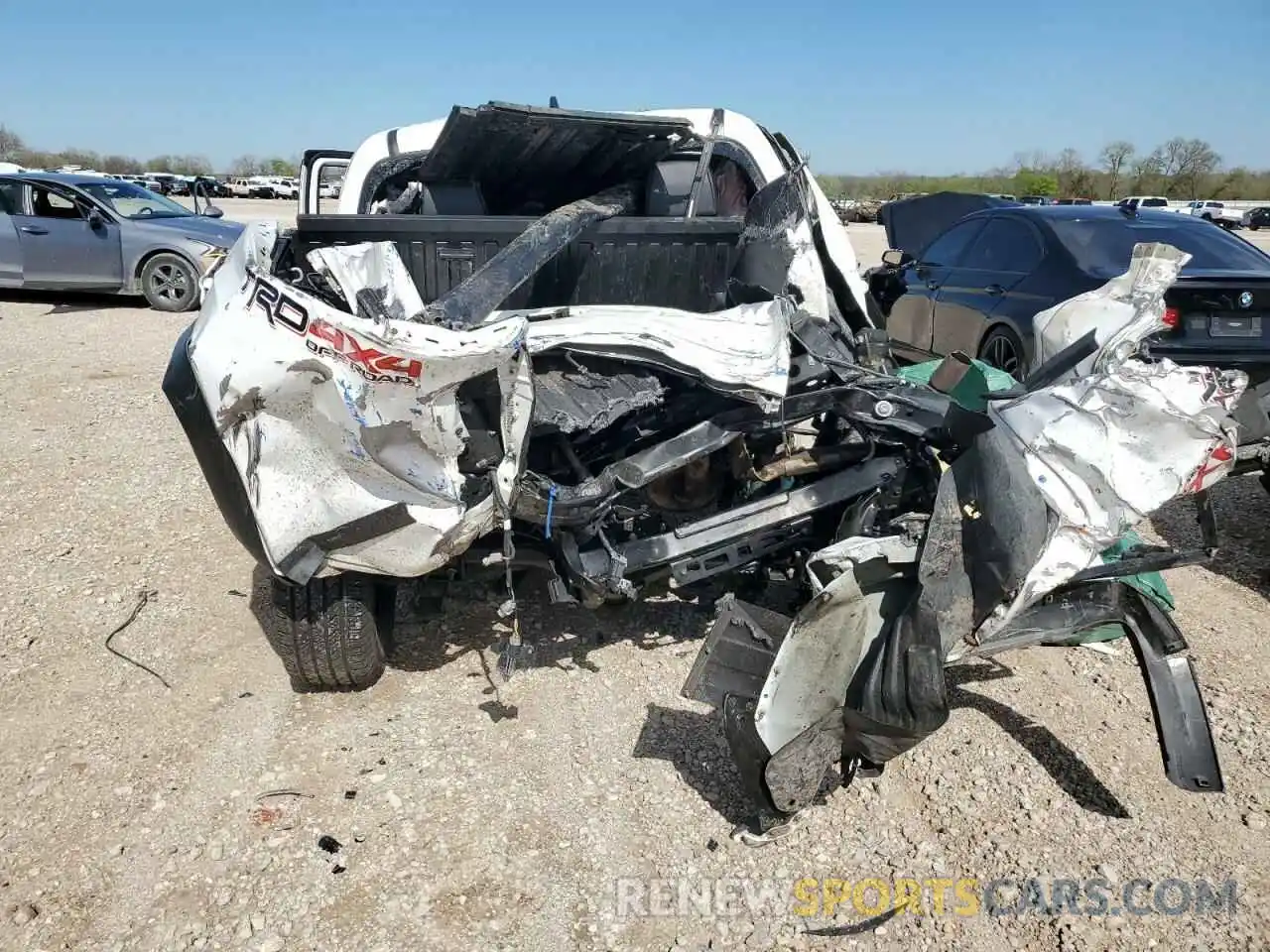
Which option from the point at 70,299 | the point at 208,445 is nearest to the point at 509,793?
the point at 208,445

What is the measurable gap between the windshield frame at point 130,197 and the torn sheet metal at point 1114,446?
11.9 metres

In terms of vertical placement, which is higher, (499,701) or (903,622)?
(903,622)

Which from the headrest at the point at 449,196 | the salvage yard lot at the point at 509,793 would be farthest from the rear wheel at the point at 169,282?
the headrest at the point at 449,196

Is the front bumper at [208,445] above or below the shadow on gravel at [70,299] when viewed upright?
above

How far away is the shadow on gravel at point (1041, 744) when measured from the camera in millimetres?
2941

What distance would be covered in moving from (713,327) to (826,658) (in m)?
1.08

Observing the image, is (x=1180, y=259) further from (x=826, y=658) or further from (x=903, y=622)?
(x=826, y=658)

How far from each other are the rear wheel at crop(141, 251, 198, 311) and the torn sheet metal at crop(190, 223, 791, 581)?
9937 mm

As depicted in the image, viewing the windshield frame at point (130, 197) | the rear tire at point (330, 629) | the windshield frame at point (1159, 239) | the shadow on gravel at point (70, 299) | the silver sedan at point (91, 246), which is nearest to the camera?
the rear tire at point (330, 629)

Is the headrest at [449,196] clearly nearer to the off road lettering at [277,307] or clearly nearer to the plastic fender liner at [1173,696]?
the off road lettering at [277,307]

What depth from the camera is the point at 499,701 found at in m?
3.42

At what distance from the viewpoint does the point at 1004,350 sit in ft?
21.1

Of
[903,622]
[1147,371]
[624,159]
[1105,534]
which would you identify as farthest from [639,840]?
[624,159]

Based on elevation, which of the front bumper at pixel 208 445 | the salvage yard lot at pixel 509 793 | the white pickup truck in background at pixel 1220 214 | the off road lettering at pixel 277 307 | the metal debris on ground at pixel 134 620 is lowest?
the metal debris on ground at pixel 134 620
